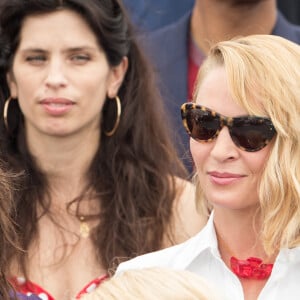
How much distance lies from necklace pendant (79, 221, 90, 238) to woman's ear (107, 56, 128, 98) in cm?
54

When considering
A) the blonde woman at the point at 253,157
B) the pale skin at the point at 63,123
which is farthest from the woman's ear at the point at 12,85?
the blonde woman at the point at 253,157

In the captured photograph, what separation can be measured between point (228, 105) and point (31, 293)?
1.30m

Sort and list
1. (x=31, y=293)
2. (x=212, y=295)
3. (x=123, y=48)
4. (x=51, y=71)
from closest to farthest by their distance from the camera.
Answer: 1. (x=212, y=295)
2. (x=31, y=293)
3. (x=51, y=71)
4. (x=123, y=48)

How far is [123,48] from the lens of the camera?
4.45 meters

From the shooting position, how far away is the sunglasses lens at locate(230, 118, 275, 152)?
293cm

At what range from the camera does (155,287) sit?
2.34m

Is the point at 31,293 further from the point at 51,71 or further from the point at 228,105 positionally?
the point at 228,105

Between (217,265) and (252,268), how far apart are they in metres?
0.11

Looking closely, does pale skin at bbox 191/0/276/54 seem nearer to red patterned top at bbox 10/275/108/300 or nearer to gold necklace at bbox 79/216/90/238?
gold necklace at bbox 79/216/90/238

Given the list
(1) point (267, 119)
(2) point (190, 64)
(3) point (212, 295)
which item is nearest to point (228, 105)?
(1) point (267, 119)

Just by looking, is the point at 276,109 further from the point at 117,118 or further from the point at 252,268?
the point at 117,118

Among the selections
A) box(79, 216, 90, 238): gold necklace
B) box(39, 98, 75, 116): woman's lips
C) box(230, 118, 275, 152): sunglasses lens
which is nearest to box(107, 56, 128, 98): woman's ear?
box(39, 98, 75, 116): woman's lips

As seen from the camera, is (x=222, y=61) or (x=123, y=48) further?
(x=123, y=48)

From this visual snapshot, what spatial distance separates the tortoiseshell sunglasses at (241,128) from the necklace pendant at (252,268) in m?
0.34
